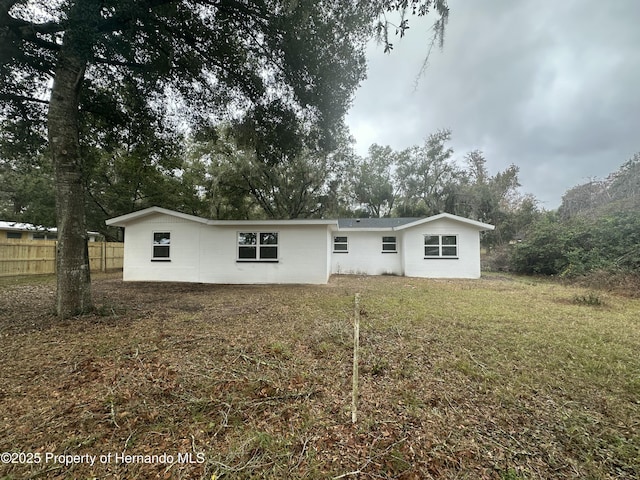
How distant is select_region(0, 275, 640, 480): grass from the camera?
1.78 metres

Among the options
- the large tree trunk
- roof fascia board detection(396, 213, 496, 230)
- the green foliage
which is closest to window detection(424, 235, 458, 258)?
roof fascia board detection(396, 213, 496, 230)

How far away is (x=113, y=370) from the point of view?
2920mm

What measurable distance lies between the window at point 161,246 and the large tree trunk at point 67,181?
6.20 metres

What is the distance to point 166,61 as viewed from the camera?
20.6ft

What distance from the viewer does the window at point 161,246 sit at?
10.8 m

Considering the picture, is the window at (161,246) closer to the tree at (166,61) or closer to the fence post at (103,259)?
the tree at (166,61)

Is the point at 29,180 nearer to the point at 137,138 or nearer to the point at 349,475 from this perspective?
the point at 137,138

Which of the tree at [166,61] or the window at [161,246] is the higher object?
the tree at [166,61]

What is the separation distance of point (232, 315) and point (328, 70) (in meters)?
5.92

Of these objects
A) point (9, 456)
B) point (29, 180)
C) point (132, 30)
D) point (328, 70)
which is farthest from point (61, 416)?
point (29, 180)

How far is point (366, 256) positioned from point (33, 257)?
1625 cm

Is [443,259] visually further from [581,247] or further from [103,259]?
[103,259]

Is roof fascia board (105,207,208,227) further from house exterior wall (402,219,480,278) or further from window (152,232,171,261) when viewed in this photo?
house exterior wall (402,219,480,278)

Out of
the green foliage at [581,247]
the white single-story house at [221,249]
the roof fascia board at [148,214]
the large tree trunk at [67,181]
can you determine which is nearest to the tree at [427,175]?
the green foliage at [581,247]
